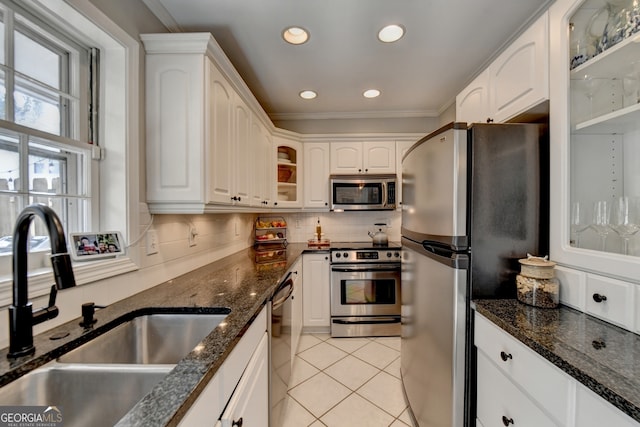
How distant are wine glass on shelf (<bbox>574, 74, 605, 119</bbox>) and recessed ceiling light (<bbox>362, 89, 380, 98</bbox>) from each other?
1750mm

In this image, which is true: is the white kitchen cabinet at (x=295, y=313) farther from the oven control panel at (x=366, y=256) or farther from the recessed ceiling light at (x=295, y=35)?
the recessed ceiling light at (x=295, y=35)

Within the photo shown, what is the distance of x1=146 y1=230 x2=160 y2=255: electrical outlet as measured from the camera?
1391 mm

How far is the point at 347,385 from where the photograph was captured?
1.92m

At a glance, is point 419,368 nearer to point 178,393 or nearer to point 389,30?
point 178,393

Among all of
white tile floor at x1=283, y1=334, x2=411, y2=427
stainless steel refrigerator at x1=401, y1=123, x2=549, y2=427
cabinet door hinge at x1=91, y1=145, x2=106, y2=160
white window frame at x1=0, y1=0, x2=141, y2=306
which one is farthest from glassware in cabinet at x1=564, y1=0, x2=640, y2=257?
cabinet door hinge at x1=91, y1=145, x2=106, y2=160

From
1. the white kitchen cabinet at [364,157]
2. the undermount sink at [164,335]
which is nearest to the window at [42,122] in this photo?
the undermount sink at [164,335]

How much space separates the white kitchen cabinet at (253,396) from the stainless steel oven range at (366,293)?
60.4 inches

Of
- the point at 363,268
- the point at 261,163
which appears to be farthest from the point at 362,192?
the point at 261,163

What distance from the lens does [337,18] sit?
160 centimetres

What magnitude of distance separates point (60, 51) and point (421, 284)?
2085 mm

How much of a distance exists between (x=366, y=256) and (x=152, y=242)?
193cm

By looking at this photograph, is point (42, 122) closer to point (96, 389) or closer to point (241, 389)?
point (96, 389)

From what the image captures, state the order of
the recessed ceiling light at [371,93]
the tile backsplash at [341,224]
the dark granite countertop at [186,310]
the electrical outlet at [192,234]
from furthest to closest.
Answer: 1. the tile backsplash at [341,224]
2. the recessed ceiling light at [371,93]
3. the electrical outlet at [192,234]
4. the dark granite countertop at [186,310]

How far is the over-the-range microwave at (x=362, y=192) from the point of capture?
293cm
